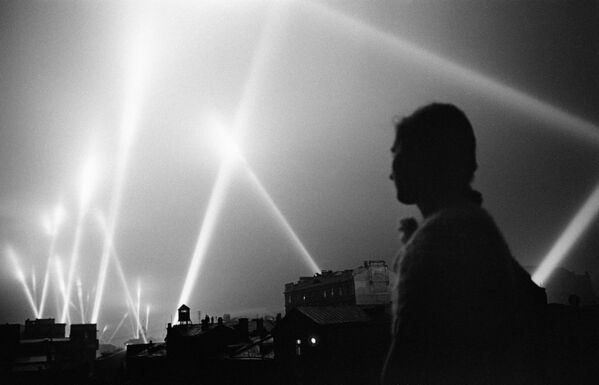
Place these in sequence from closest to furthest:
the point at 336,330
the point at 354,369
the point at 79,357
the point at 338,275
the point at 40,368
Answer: the point at 354,369 → the point at 336,330 → the point at 40,368 → the point at 79,357 → the point at 338,275

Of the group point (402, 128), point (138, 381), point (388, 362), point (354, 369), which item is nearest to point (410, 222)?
point (402, 128)

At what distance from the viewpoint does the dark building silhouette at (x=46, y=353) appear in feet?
152

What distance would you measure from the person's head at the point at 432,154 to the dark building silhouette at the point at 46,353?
58033mm

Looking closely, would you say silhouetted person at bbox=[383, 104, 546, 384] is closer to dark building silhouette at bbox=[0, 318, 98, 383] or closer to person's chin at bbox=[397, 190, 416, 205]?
person's chin at bbox=[397, 190, 416, 205]

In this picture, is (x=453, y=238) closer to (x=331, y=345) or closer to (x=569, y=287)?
(x=331, y=345)

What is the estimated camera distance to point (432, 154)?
247 cm

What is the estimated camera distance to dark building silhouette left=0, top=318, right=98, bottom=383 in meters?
46.4

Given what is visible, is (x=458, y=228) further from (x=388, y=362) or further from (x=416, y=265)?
(x=388, y=362)

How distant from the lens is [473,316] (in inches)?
82.7

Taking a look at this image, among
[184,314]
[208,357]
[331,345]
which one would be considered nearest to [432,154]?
[331,345]

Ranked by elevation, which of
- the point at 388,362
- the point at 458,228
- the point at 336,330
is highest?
the point at 458,228

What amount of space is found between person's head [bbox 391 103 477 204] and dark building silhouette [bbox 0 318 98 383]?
58.0 meters

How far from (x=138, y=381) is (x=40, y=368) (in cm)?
1219

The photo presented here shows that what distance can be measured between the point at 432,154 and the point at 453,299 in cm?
94
